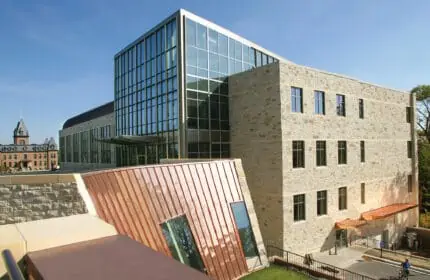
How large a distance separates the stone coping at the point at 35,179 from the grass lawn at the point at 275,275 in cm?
706

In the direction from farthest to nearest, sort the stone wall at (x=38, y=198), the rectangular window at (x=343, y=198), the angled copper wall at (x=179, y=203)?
the rectangular window at (x=343, y=198) → the angled copper wall at (x=179, y=203) → the stone wall at (x=38, y=198)

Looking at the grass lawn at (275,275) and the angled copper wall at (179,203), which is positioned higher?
the angled copper wall at (179,203)

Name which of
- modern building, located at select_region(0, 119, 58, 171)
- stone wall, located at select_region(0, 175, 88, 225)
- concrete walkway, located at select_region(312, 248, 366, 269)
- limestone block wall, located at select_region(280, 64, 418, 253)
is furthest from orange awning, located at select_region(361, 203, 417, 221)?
modern building, located at select_region(0, 119, 58, 171)

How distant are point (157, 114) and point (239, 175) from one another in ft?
44.4

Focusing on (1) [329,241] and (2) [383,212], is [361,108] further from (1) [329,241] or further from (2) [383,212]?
(1) [329,241]

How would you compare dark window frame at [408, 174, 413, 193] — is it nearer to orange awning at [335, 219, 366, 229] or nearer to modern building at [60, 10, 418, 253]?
modern building at [60, 10, 418, 253]

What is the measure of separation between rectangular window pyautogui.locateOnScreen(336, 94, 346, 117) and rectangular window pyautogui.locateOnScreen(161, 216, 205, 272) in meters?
16.8

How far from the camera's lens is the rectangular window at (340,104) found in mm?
21906

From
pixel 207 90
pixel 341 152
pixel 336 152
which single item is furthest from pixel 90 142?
pixel 341 152

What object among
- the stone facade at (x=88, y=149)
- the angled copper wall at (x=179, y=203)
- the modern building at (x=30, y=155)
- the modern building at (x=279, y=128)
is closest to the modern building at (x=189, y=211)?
the angled copper wall at (x=179, y=203)

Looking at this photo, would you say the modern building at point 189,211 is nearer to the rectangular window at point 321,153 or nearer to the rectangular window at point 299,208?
the rectangular window at point 299,208

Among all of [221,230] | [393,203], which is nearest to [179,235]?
[221,230]

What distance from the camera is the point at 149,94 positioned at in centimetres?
2502

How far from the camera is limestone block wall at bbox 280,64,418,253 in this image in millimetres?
18906
